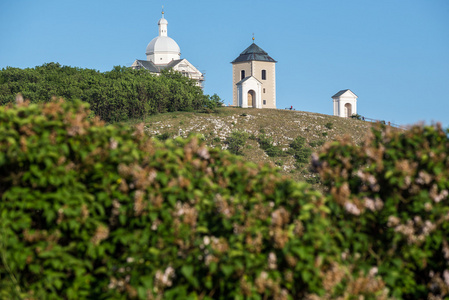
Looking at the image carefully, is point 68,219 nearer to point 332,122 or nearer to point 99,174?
point 99,174

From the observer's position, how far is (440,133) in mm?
6465

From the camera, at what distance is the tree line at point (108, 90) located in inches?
2365

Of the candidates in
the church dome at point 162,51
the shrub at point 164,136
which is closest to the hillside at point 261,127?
the shrub at point 164,136

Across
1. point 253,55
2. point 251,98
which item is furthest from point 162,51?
point 251,98

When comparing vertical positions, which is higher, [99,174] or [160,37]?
[160,37]

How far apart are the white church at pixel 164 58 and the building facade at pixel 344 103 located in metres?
22.0

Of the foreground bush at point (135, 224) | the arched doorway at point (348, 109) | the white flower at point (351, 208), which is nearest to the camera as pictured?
the foreground bush at point (135, 224)

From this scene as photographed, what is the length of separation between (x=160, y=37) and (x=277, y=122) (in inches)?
1405

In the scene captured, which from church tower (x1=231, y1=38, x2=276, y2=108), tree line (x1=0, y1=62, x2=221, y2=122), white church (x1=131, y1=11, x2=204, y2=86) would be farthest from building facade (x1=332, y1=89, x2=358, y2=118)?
white church (x1=131, y1=11, x2=204, y2=86)

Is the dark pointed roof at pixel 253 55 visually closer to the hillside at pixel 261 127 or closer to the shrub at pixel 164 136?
the hillside at pixel 261 127

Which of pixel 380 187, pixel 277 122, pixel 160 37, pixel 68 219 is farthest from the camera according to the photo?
pixel 160 37

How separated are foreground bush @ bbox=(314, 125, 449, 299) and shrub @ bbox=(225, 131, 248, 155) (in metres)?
47.3

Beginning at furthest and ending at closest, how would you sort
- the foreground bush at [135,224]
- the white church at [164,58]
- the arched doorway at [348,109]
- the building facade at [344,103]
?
the white church at [164,58], the arched doorway at [348,109], the building facade at [344,103], the foreground bush at [135,224]

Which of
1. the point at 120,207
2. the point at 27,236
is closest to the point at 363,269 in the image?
the point at 120,207
